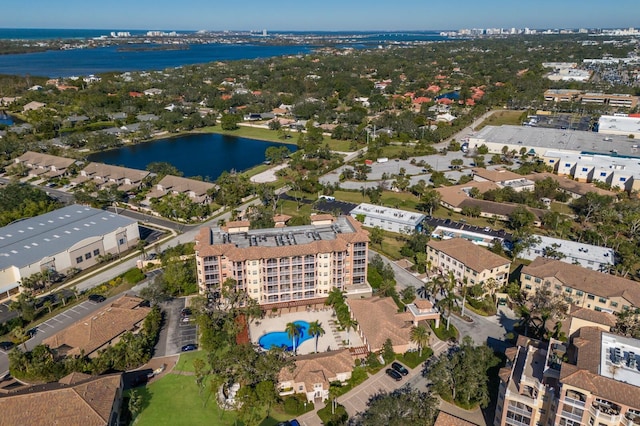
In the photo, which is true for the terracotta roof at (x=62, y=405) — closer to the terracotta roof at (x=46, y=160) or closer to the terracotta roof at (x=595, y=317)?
the terracotta roof at (x=595, y=317)

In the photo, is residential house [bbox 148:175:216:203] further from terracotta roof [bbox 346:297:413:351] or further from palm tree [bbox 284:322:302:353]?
palm tree [bbox 284:322:302:353]

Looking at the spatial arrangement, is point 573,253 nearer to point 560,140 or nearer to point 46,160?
point 560,140

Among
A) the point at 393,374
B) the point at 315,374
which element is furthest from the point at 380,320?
the point at 315,374

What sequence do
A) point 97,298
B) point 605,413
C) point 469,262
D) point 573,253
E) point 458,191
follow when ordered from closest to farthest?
point 605,413 < point 97,298 < point 469,262 < point 573,253 < point 458,191

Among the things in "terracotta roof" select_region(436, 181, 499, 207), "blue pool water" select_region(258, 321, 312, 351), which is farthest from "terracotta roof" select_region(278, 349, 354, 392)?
"terracotta roof" select_region(436, 181, 499, 207)

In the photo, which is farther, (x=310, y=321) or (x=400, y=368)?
(x=310, y=321)

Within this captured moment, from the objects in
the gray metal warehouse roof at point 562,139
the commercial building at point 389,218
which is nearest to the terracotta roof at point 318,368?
the commercial building at point 389,218
